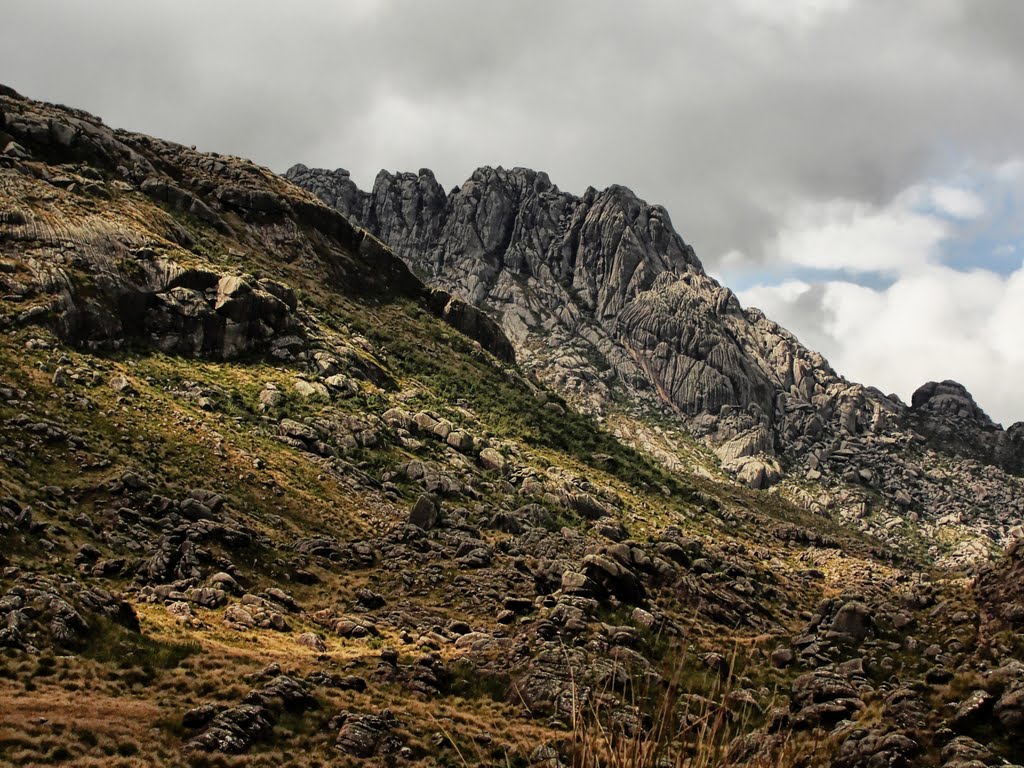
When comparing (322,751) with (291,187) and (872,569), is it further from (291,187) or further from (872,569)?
(291,187)

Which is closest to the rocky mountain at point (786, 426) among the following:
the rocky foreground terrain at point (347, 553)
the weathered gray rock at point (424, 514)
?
the rocky foreground terrain at point (347, 553)

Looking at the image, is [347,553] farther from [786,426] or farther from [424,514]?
[786,426]

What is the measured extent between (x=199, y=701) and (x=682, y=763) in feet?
67.8

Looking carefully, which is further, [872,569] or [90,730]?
[872,569]

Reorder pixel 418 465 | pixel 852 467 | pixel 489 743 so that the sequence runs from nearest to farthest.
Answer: pixel 489 743 → pixel 418 465 → pixel 852 467

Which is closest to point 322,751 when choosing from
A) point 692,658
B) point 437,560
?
point 692,658

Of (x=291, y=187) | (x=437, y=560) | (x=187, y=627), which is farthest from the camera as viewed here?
(x=291, y=187)

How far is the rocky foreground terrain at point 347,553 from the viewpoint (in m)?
19.0

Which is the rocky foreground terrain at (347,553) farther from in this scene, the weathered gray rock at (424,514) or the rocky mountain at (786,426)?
the rocky mountain at (786,426)

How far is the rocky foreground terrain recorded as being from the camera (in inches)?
747

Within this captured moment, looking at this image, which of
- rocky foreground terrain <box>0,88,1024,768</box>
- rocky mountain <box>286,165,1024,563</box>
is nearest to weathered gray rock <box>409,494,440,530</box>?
rocky foreground terrain <box>0,88,1024,768</box>

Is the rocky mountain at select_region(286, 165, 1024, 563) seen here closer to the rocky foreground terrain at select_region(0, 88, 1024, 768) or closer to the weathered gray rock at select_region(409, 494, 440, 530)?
the rocky foreground terrain at select_region(0, 88, 1024, 768)

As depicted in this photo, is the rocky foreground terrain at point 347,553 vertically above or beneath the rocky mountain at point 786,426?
beneath

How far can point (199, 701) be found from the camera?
70.2 feet
